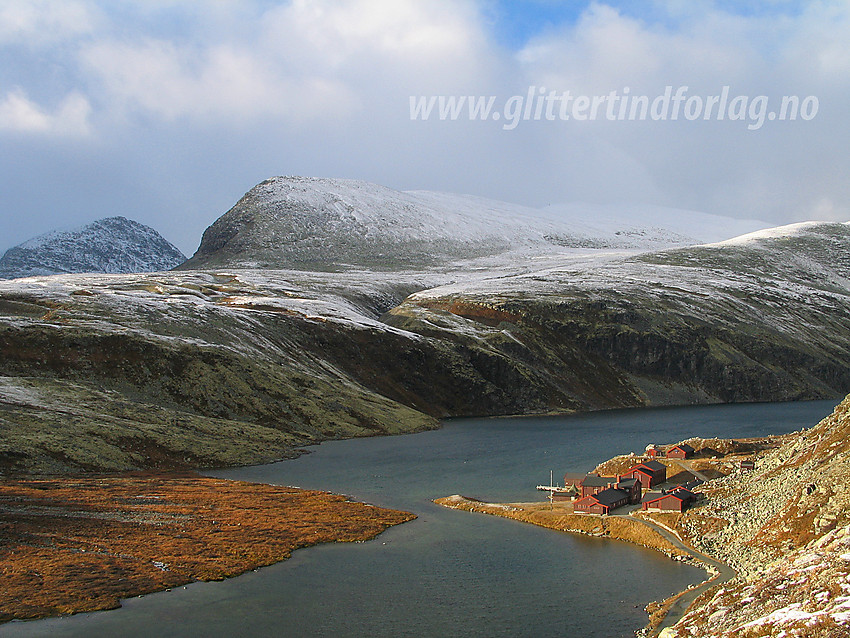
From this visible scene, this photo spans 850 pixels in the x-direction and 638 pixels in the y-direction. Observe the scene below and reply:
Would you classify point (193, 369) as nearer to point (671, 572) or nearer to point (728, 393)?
point (671, 572)

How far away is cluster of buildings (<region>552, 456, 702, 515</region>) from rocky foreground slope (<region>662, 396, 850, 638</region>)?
248cm

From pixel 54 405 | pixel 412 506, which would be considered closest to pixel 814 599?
pixel 412 506

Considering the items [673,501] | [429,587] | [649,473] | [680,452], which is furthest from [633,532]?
[680,452]

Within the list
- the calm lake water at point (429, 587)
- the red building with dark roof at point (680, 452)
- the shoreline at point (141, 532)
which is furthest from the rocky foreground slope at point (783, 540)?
the shoreline at point (141, 532)

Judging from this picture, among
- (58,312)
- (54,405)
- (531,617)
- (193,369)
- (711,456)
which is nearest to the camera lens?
(531,617)

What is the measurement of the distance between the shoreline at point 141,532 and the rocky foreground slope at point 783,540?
92.2 feet

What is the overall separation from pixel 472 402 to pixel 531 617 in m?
121

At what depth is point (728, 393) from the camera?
641 feet

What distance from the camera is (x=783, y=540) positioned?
5066 centimetres

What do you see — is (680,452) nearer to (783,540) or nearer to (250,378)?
(783,540)

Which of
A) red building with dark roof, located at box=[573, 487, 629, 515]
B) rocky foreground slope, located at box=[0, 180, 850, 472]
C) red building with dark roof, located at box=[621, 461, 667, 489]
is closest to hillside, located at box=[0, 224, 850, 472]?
rocky foreground slope, located at box=[0, 180, 850, 472]

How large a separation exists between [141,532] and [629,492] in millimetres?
43818

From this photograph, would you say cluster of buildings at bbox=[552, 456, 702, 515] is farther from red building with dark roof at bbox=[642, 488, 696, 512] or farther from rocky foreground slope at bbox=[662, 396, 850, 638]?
rocky foreground slope at bbox=[662, 396, 850, 638]

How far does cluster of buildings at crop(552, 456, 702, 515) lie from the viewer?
69375mm
